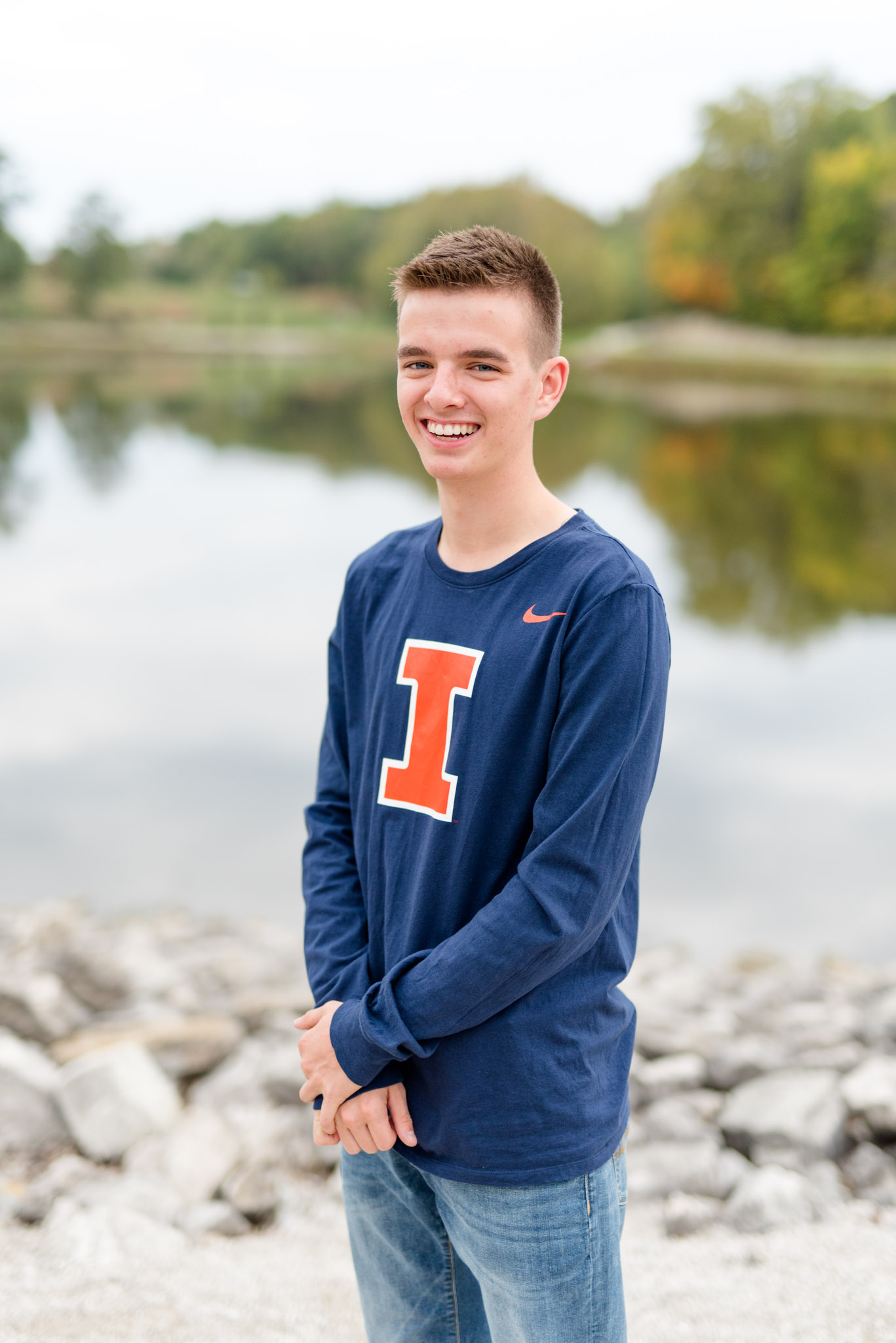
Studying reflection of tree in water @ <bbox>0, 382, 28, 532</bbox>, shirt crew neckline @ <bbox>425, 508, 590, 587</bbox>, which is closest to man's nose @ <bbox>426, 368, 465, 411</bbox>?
shirt crew neckline @ <bbox>425, 508, 590, 587</bbox>

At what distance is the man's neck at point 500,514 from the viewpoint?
1.52 metres

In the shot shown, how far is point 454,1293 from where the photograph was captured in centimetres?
168

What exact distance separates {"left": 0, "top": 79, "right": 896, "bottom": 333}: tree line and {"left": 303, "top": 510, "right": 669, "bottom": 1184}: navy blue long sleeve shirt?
4516 centimetres

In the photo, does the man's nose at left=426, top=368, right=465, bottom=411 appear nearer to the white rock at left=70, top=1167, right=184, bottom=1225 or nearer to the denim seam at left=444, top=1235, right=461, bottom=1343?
the denim seam at left=444, top=1235, right=461, bottom=1343

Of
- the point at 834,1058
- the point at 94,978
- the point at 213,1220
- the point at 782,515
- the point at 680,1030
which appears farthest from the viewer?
the point at 782,515

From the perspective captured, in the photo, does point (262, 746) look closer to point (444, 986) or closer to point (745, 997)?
point (745, 997)

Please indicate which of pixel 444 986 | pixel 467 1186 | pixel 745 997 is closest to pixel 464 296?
pixel 444 986

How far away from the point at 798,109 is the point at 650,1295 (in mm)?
68829

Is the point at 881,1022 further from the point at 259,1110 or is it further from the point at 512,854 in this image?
the point at 512,854

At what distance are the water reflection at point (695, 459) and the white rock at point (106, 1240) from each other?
10561mm

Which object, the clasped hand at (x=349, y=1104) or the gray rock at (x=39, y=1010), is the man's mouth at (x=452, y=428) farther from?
the gray rock at (x=39, y=1010)

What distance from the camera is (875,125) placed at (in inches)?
2247

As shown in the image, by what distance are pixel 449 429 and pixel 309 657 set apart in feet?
30.0

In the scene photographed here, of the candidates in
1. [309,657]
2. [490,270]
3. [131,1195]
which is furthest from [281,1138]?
[309,657]
